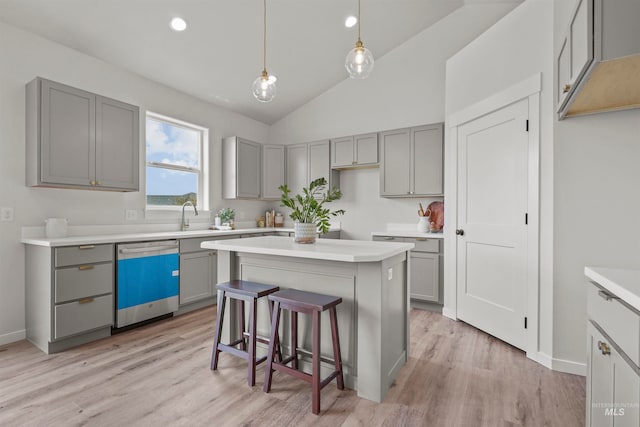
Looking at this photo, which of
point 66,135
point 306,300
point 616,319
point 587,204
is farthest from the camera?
point 66,135

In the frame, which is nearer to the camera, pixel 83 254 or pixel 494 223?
pixel 83 254

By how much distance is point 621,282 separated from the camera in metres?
1.15

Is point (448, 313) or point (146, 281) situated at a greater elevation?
point (146, 281)

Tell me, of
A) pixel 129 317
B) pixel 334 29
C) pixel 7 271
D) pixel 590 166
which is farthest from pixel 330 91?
pixel 7 271

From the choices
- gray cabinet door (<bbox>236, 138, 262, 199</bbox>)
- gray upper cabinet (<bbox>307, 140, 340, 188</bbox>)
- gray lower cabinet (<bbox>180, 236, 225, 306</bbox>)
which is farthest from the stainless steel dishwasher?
gray upper cabinet (<bbox>307, 140, 340, 188</bbox>)

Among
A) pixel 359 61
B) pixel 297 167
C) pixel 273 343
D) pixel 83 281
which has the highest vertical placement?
pixel 359 61

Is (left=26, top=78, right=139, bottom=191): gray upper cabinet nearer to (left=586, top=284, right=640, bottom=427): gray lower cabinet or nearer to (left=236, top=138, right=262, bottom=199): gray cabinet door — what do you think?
(left=236, top=138, right=262, bottom=199): gray cabinet door

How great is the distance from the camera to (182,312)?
371 centimetres

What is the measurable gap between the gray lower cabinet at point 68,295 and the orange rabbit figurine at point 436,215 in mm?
3720

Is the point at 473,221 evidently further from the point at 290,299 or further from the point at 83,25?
the point at 83,25

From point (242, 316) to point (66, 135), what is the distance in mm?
2291

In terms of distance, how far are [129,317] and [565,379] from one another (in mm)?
3693

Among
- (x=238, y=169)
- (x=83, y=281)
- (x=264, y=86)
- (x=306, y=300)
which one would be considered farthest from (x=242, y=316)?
(x=238, y=169)

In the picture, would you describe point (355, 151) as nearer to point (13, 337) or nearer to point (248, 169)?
point (248, 169)
